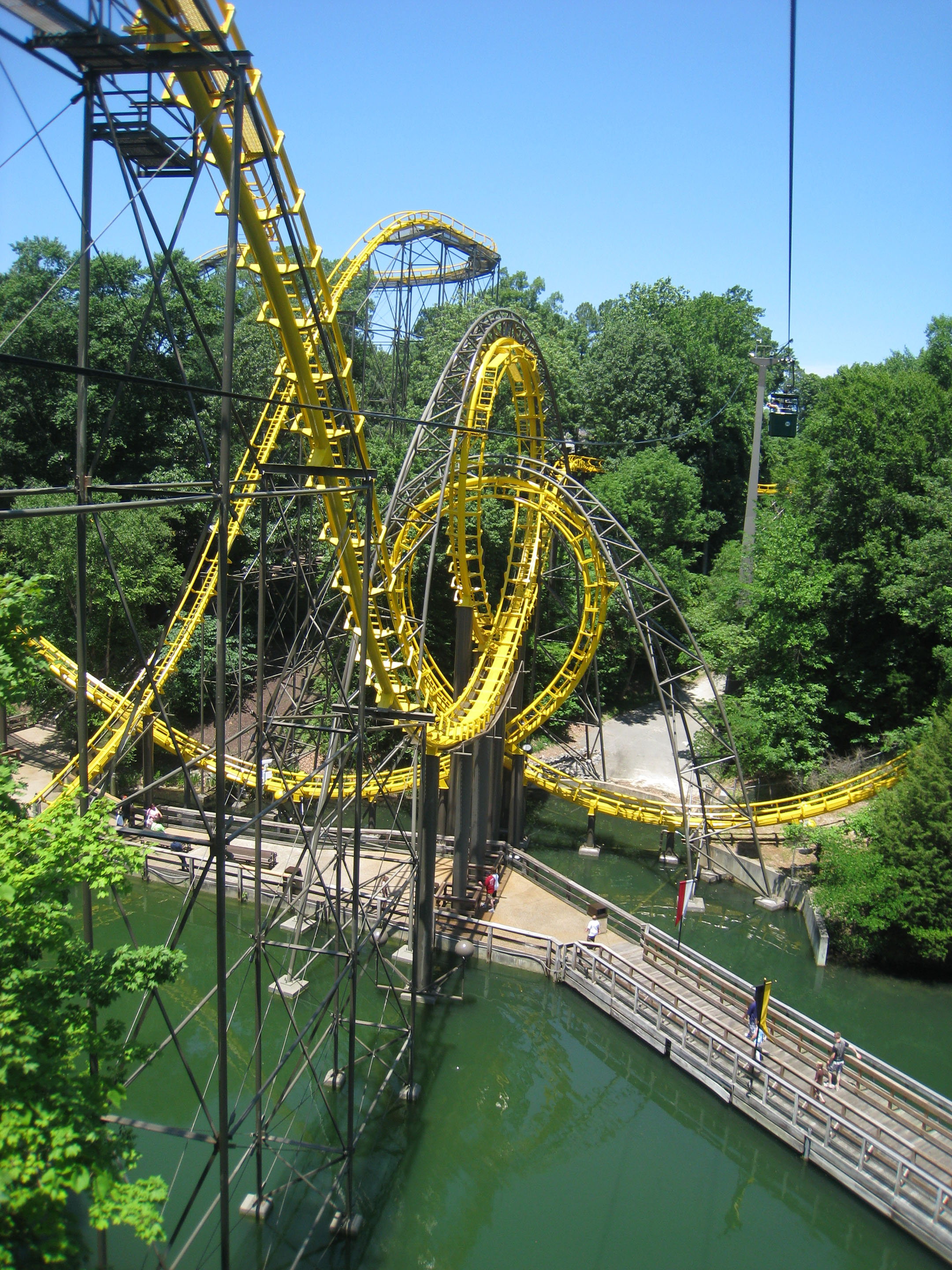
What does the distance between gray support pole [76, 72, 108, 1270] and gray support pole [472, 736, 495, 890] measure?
8.63 m

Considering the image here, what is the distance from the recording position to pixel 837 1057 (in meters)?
11.0

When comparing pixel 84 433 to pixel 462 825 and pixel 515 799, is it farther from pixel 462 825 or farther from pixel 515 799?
pixel 515 799

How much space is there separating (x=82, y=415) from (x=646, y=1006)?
1060 cm

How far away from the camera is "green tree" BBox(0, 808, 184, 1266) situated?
15.8 ft

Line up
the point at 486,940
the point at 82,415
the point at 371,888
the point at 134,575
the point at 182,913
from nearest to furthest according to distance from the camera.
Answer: the point at 82,415, the point at 182,913, the point at 486,940, the point at 371,888, the point at 134,575

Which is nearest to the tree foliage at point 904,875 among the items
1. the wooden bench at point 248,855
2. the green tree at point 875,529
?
the green tree at point 875,529

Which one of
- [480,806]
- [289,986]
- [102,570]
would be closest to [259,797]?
[289,986]

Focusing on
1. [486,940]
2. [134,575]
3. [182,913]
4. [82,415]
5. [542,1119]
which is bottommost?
[542,1119]

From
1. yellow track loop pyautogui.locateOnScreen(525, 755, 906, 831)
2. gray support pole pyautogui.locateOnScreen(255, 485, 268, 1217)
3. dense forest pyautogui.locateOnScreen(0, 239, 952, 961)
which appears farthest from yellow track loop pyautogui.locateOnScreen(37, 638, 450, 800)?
gray support pole pyautogui.locateOnScreen(255, 485, 268, 1217)

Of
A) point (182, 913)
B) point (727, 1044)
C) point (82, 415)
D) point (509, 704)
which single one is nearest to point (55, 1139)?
point (182, 913)

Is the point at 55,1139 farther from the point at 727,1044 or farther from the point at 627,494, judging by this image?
the point at 627,494

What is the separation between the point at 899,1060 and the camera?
12570 mm

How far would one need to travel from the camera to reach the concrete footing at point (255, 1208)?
30.2 ft

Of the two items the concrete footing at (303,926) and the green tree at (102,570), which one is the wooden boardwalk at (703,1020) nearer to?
the concrete footing at (303,926)
